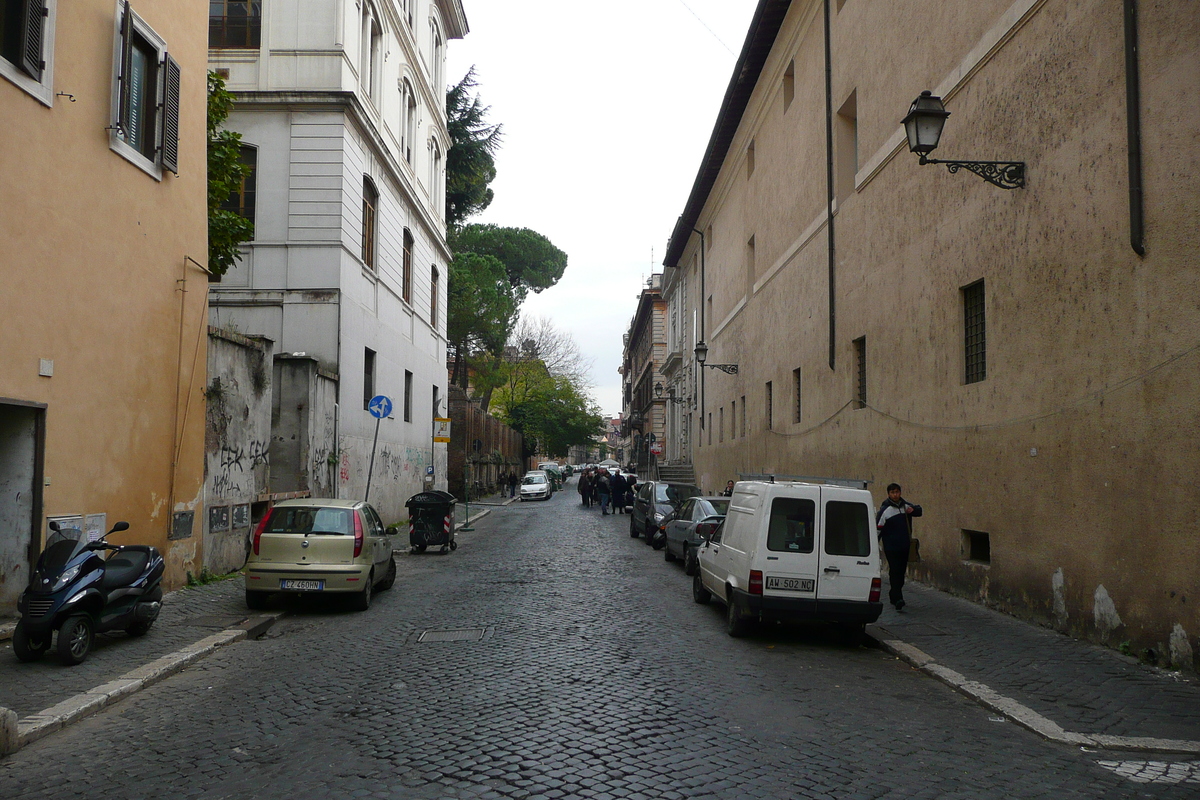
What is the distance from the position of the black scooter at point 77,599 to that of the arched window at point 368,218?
48.1 feet

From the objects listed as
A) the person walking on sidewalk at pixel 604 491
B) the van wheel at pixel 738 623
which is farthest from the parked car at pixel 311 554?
the person walking on sidewalk at pixel 604 491

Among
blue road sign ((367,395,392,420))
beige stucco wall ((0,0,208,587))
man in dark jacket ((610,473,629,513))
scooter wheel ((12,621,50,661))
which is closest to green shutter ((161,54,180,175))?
beige stucco wall ((0,0,208,587))

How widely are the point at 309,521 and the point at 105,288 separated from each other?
3589 millimetres

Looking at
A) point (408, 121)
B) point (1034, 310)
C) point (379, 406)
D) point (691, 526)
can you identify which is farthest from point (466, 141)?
point (1034, 310)

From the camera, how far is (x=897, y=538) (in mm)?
11250

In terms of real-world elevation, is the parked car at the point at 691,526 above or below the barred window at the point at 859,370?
below

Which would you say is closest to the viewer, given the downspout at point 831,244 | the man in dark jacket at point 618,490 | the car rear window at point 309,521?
the car rear window at point 309,521

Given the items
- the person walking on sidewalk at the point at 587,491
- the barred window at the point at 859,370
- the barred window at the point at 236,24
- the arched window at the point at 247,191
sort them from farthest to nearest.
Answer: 1. the person walking on sidewalk at the point at 587,491
2. the barred window at the point at 236,24
3. the arched window at the point at 247,191
4. the barred window at the point at 859,370

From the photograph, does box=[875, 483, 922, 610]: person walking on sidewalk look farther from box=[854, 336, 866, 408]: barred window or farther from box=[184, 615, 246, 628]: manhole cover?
box=[184, 615, 246, 628]: manhole cover

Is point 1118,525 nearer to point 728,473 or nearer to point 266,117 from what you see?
point 266,117

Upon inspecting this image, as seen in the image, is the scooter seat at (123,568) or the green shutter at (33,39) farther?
the green shutter at (33,39)

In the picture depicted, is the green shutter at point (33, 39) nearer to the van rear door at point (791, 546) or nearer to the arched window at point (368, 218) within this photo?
the van rear door at point (791, 546)

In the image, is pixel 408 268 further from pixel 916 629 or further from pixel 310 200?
pixel 916 629

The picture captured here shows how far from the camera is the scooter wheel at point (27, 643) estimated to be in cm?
773
